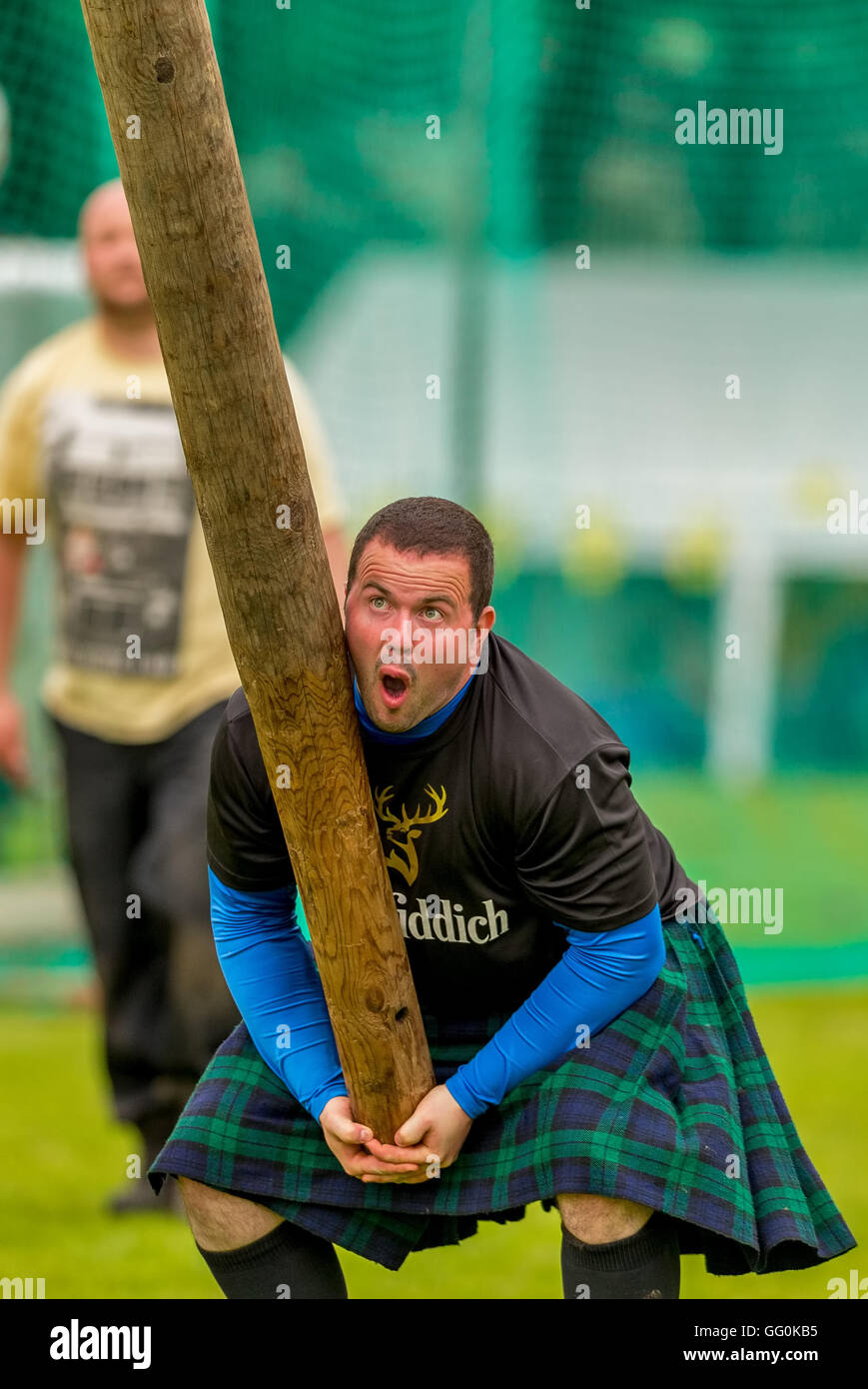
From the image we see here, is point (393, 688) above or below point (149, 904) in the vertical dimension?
above

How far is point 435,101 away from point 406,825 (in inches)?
194

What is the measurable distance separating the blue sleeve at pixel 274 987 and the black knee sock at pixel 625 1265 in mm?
373

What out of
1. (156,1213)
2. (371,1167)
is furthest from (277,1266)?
(156,1213)

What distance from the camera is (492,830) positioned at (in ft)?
6.86

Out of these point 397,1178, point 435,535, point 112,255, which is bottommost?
point 397,1178

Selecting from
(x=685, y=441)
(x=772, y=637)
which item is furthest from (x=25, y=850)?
(x=685, y=441)

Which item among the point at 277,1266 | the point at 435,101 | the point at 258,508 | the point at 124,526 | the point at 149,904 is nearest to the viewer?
the point at 258,508

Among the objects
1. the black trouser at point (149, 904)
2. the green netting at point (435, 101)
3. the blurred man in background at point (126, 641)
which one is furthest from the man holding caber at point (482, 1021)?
the green netting at point (435, 101)

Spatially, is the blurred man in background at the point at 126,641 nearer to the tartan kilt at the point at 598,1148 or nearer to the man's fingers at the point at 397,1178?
the tartan kilt at the point at 598,1148

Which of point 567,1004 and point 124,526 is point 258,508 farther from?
point 124,526

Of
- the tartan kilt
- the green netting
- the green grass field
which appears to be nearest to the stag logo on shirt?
the tartan kilt

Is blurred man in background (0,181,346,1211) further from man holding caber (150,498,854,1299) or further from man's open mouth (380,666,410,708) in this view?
man's open mouth (380,666,410,708)

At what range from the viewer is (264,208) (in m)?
6.28

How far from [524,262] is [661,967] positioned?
17.1ft
